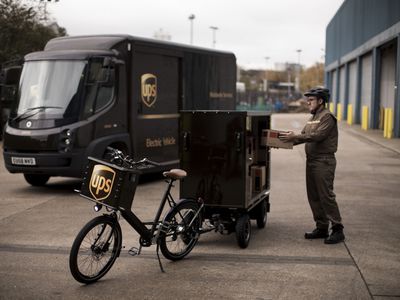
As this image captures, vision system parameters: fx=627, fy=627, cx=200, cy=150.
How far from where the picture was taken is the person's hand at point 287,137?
751 centimetres


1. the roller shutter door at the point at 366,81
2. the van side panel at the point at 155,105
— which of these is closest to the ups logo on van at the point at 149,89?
the van side panel at the point at 155,105

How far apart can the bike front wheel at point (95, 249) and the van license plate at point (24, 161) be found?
5951 mm

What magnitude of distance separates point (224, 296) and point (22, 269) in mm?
2166

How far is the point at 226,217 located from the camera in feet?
24.9

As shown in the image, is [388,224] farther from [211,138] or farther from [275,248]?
[211,138]

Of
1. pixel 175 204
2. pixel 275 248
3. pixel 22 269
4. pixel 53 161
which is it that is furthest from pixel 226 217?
pixel 53 161

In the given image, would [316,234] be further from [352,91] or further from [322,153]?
[352,91]

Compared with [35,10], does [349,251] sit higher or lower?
lower

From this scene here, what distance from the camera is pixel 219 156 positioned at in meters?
7.37

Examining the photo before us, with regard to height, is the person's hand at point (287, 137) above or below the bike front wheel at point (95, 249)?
above

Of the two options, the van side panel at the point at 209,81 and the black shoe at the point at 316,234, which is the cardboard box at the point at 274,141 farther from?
the van side panel at the point at 209,81

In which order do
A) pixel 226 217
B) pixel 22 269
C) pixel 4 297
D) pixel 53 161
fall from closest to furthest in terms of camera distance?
pixel 4 297
pixel 22 269
pixel 226 217
pixel 53 161

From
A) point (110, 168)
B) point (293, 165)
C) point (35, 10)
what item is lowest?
point (293, 165)

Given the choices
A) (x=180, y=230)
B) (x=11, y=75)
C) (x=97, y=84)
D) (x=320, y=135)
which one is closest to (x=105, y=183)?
(x=180, y=230)
